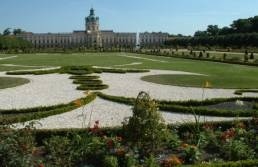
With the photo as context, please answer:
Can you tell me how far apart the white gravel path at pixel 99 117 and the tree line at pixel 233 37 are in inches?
1980

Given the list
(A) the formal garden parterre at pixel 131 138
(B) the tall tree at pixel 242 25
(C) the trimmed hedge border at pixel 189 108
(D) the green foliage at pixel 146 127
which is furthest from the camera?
(B) the tall tree at pixel 242 25

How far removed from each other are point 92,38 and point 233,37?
211 feet

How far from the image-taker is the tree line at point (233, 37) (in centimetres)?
6032

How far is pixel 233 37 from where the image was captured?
64062mm

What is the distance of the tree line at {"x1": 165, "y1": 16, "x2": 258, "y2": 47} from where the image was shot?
60.3 meters

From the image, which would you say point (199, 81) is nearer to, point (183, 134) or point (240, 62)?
point (183, 134)

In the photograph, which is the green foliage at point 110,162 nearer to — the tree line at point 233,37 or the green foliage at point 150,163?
the green foliage at point 150,163

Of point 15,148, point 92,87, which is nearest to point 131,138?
point 15,148

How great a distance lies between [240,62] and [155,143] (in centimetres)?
2327

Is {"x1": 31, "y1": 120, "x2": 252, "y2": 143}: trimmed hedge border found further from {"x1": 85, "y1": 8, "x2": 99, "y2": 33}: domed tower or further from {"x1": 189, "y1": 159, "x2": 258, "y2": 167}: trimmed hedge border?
{"x1": 85, "y1": 8, "x2": 99, "y2": 33}: domed tower

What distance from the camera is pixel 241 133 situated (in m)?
7.26

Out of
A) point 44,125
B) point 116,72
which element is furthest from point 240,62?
point 44,125

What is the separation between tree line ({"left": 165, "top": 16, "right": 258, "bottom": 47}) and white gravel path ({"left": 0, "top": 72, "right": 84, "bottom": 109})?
1829 inches

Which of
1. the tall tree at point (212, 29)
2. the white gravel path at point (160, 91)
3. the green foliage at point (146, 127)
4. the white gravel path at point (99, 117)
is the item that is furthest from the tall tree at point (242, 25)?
the green foliage at point (146, 127)
